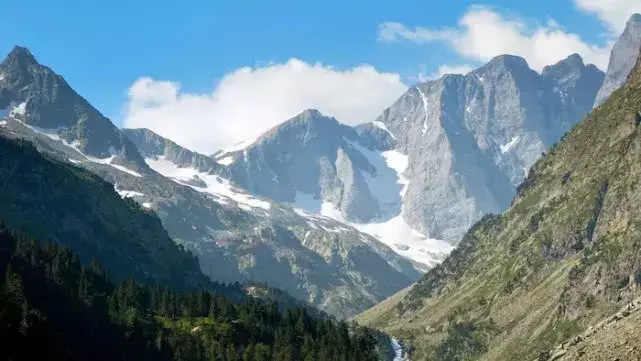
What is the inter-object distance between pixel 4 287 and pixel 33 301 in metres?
25.1

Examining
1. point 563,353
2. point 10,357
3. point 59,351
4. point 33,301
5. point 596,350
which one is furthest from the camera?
point 33,301

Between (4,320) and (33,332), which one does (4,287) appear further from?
(4,320)

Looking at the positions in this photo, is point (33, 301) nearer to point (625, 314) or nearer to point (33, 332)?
point (33, 332)

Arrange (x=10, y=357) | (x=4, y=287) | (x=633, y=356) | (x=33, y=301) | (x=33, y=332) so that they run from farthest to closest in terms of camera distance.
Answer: (x=33, y=301) < (x=4, y=287) < (x=33, y=332) < (x=10, y=357) < (x=633, y=356)

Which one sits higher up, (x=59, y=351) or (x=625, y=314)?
(x=625, y=314)

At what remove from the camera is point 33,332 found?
138 m

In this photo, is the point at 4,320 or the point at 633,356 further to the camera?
the point at 4,320

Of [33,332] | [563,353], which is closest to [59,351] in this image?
[33,332]

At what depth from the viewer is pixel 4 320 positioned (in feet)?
413

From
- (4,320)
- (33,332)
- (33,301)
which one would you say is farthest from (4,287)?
(4,320)

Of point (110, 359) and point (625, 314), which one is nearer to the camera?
point (625, 314)

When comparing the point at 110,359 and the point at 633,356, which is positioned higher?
the point at 633,356

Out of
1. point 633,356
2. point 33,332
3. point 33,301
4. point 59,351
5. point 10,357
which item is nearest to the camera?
point 633,356

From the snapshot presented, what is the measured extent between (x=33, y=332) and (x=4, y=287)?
37.8 metres
